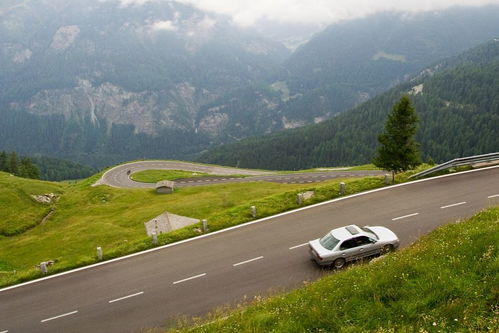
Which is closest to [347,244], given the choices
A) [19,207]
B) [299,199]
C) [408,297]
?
[408,297]

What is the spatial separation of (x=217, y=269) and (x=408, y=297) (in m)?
11.2

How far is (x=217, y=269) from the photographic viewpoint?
19438 millimetres

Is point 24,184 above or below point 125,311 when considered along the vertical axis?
above

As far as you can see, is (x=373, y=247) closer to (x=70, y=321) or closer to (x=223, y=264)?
(x=223, y=264)

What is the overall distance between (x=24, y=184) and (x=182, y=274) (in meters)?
48.6

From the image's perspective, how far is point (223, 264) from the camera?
65.1 ft

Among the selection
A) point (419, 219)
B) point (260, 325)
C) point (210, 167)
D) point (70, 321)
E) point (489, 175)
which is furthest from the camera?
point (210, 167)

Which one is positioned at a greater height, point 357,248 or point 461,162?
point 461,162

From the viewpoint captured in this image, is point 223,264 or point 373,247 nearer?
point 373,247

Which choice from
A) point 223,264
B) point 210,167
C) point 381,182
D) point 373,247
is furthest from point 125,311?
point 210,167

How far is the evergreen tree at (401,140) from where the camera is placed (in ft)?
112

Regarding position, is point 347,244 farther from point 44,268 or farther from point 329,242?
point 44,268

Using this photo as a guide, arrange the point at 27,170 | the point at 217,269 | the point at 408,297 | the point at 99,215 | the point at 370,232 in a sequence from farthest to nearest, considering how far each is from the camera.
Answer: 1. the point at 27,170
2. the point at 99,215
3. the point at 217,269
4. the point at 370,232
5. the point at 408,297

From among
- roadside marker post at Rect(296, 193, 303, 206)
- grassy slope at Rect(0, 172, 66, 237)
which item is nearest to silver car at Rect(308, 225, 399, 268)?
roadside marker post at Rect(296, 193, 303, 206)
